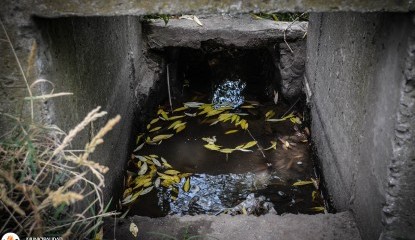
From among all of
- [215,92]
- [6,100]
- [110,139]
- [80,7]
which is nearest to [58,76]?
[6,100]

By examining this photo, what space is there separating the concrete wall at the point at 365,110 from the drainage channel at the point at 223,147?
1.40ft

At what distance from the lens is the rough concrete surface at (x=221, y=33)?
12.1 ft

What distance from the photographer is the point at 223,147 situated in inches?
136

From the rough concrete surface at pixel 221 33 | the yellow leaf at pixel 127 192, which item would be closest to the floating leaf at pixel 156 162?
the yellow leaf at pixel 127 192

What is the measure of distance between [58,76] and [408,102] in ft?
4.57

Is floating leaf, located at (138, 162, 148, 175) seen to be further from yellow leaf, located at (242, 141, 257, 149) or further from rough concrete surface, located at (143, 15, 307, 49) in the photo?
rough concrete surface, located at (143, 15, 307, 49)

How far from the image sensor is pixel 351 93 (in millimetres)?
2150

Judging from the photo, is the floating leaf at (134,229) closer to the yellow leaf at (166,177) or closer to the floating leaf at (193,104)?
the yellow leaf at (166,177)

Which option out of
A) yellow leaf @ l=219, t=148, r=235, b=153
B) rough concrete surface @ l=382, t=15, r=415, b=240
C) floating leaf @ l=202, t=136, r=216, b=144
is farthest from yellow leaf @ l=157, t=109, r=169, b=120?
rough concrete surface @ l=382, t=15, r=415, b=240

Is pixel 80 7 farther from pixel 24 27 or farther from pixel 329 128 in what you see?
pixel 329 128

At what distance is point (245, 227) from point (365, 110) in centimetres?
84

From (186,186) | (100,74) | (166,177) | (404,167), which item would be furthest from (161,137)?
(404,167)

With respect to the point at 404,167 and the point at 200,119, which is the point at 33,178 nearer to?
the point at 404,167

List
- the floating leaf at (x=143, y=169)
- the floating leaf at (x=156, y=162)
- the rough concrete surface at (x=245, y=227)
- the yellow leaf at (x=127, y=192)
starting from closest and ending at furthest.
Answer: the rough concrete surface at (x=245, y=227)
the yellow leaf at (x=127, y=192)
the floating leaf at (x=143, y=169)
the floating leaf at (x=156, y=162)
